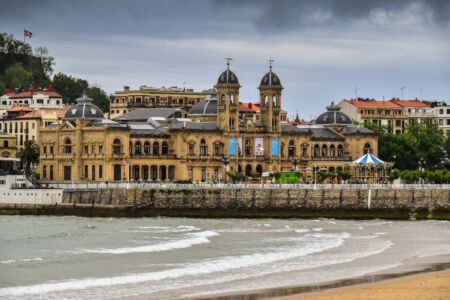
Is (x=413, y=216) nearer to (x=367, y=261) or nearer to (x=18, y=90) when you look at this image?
(x=367, y=261)

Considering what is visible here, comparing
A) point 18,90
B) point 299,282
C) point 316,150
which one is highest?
point 18,90

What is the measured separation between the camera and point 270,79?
134750 mm

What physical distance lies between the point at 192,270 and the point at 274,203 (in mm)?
41627

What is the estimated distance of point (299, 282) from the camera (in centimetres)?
5275

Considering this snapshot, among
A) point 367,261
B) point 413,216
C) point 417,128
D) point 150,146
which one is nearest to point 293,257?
point 367,261

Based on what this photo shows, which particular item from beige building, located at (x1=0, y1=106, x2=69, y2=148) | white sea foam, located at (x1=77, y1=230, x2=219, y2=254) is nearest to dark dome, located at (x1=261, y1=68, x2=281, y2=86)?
beige building, located at (x1=0, y1=106, x2=69, y2=148)

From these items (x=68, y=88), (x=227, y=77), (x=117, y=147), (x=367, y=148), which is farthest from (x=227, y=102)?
(x=68, y=88)

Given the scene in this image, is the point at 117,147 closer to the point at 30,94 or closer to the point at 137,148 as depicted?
the point at 137,148

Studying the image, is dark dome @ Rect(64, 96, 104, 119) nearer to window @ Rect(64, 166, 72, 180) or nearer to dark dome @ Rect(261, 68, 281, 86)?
window @ Rect(64, 166, 72, 180)

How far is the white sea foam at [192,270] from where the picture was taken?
5172 centimetres

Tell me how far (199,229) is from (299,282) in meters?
32.6

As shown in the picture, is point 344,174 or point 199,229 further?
point 344,174

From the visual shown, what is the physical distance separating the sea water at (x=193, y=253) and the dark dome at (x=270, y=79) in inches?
1668

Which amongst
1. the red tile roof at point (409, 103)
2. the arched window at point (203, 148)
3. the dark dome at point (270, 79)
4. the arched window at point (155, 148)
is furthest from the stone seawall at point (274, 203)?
the red tile roof at point (409, 103)
